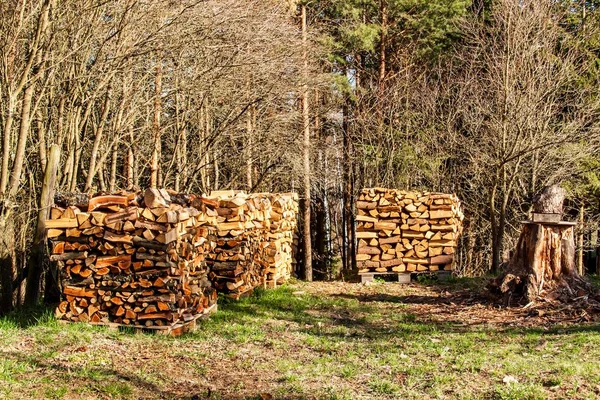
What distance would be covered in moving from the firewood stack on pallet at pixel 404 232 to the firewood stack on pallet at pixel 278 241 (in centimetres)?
146

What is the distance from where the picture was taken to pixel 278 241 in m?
12.3

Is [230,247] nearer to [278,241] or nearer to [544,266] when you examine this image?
[278,241]

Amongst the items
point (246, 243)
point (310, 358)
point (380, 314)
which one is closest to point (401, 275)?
point (380, 314)

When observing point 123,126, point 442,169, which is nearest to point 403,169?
point 442,169

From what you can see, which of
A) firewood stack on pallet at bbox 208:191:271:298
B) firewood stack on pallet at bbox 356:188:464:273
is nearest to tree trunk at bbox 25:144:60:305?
firewood stack on pallet at bbox 208:191:271:298

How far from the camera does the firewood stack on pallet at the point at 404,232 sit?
13086 millimetres

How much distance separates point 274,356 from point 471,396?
2.11m

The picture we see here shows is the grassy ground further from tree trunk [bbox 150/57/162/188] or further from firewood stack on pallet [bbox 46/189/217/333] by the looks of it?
tree trunk [bbox 150/57/162/188]

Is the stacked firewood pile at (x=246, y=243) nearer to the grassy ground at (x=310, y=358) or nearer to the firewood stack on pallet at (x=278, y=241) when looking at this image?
the firewood stack on pallet at (x=278, y=241)

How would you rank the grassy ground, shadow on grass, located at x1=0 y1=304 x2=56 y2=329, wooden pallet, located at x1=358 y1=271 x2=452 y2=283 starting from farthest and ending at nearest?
wooden pallet, located at x1=358 y1=271 x2=452 y2=283 → shadow on grass, located at x1=0 y1=304 x2=56 y2=329 → the grassy ground

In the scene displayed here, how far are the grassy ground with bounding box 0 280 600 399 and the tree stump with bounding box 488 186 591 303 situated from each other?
24.4 inches

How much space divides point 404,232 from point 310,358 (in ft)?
22.8

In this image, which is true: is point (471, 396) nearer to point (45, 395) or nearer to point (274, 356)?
point (274, 356)

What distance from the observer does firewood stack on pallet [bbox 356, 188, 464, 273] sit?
13086mm
